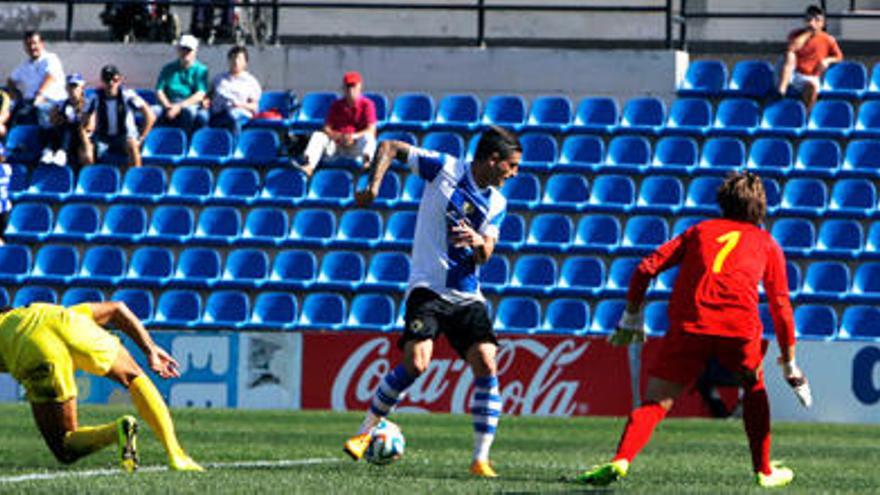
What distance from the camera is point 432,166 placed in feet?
36.8

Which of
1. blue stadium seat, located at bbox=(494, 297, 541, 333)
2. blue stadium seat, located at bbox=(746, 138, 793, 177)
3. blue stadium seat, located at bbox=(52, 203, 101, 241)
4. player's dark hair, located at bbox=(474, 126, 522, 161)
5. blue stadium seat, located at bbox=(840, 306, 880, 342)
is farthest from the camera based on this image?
blue stadium seat, located at bbox=(52, 203, 101, 241)

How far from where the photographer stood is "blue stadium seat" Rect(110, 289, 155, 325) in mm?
22469

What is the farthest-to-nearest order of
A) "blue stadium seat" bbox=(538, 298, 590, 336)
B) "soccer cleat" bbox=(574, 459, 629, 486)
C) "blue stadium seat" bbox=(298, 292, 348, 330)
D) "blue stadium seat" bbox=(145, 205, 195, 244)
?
"blue stadium seat" bbox=(145, 205, 195, 244) → "blue stadium seat" bbox=(298, 292, 348, 330) → "blue stadium seat" bbox=(538, 298, 590, 336) → "soccer cleat" bbox=(574, 459, 629, 486)

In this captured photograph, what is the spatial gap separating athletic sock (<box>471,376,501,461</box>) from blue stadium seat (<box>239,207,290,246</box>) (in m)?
11.9

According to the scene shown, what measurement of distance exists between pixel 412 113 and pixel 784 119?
4.45 m

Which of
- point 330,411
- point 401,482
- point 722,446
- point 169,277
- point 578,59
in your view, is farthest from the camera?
point 578,59

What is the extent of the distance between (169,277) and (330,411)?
11.5ft

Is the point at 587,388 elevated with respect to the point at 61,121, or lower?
lower

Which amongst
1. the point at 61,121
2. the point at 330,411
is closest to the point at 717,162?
the point at 330,411

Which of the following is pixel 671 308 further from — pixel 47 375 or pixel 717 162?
pixel 717 162

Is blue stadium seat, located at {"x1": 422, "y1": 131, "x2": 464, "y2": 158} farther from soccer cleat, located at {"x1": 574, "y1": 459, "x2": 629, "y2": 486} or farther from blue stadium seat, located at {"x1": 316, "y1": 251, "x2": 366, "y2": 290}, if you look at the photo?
soccer cleat, located at {"x1": 574, "y1": 459, "x2": 629, "y2": 486}

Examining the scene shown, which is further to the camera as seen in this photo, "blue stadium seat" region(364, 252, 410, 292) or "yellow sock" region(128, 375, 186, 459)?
"blue stadium seat" region(364, 252, 410, 292)

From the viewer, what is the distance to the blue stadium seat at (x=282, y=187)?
2339cm

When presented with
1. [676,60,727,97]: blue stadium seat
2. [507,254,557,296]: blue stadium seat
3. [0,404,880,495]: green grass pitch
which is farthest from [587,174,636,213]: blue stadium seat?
[0,404,880,495]: green grass pitch
